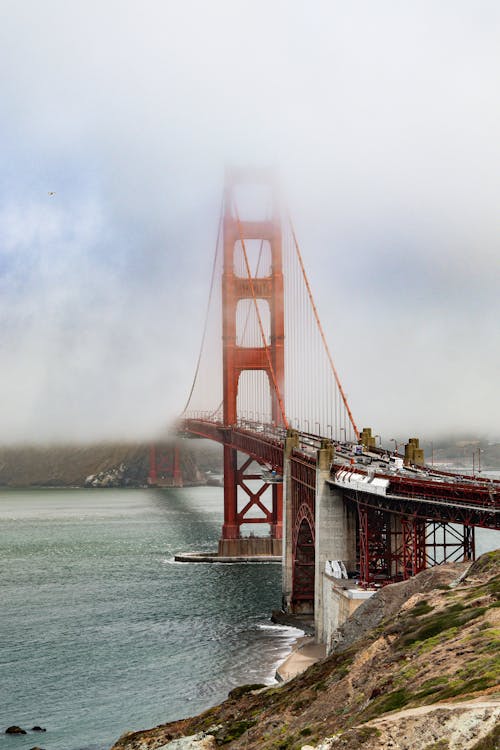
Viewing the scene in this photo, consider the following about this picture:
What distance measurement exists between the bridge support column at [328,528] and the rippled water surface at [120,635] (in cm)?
429

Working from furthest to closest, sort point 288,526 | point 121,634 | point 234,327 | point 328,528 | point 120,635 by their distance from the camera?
point 234,327 < point 288,526 < point 121,634 < point 120,635 < point 328,528

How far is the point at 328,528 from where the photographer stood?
4791 cm

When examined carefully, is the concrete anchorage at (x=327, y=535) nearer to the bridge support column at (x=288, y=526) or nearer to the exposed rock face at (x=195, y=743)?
the bridge support column at (x=288, y=526)

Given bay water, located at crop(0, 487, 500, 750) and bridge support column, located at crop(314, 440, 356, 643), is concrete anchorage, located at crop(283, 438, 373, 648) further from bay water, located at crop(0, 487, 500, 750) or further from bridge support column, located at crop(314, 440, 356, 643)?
bay water, located at crop(0, 487, 500, 750)

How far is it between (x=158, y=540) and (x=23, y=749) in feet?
208

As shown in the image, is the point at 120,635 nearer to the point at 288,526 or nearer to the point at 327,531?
the point at 288,526

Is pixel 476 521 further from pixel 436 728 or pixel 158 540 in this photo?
pixel 158 540

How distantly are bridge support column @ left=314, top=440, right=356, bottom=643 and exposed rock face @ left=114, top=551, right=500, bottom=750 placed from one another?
39.2 ft

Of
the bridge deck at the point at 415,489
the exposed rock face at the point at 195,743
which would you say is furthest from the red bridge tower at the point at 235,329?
the exposed rock face at the point at 195,743

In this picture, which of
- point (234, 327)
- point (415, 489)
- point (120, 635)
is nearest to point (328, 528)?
point (415, 489)

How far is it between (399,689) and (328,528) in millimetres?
25694

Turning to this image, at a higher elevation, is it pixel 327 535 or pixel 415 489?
pixel 415 489

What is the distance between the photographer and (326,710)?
24.7 m

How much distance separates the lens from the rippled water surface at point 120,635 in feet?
129
